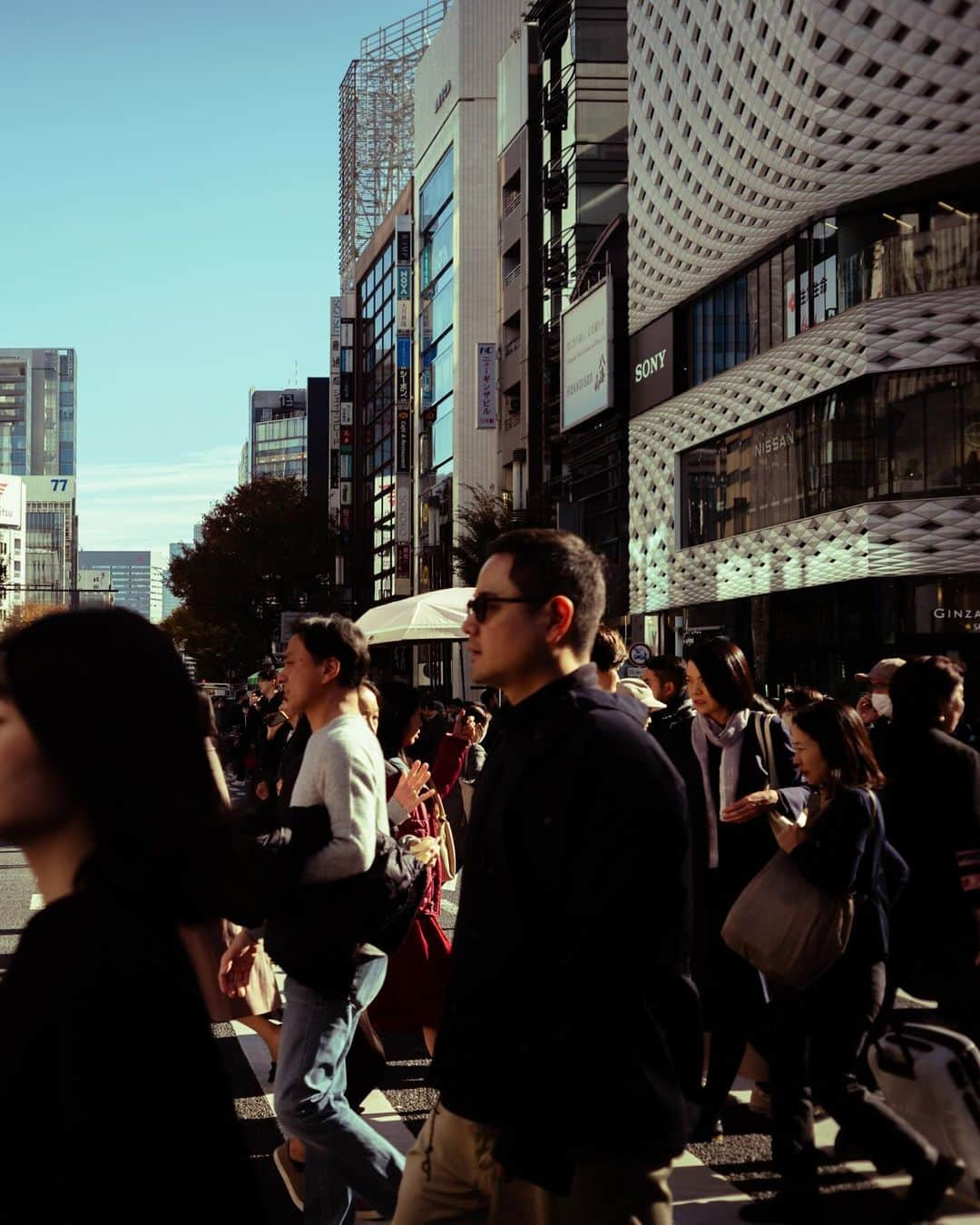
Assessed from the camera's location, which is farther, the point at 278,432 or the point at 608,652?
the point at 278,432

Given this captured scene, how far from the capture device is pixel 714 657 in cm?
609

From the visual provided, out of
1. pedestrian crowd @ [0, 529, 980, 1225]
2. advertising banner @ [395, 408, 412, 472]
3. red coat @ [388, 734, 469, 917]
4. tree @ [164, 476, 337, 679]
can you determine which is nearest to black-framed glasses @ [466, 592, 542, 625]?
pedestrian crowd @ [0, 529, 980, 1225]

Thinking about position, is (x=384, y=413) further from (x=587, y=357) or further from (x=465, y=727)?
(x=465, y=727)

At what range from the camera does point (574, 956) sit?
2516mm

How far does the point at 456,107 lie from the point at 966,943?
2534 inches

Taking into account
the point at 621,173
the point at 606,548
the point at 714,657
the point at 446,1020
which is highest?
the point at 621,173

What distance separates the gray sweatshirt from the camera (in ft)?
13.4

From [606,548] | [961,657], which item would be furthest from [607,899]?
[606,548]

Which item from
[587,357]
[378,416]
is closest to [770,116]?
→ [587,357]

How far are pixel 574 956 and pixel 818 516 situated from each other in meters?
28.4

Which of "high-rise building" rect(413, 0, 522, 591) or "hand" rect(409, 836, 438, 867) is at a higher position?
"high-rise building" rect(413, 0, 522, 591)

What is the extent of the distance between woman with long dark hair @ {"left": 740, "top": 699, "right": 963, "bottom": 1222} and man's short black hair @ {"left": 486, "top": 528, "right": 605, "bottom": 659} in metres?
2.30

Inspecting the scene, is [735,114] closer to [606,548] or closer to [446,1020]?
[606,548]

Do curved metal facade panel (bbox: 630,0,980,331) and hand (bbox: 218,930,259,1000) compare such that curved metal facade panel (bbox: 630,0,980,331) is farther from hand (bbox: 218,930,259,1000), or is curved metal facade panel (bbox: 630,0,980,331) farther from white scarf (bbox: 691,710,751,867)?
hand (bbox: 218,930,259,1000)
